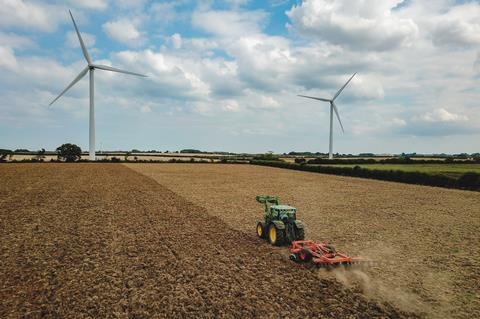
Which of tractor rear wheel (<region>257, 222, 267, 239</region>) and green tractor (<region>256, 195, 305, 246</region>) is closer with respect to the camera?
green tractor (<region>256, 195, 305, 246</region>)

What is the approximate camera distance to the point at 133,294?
8406 mm

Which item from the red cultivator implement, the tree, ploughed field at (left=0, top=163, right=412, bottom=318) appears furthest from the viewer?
the tree

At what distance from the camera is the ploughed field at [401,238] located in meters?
8.80

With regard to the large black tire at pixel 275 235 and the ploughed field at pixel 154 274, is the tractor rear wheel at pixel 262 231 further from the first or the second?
the ploughed field at pixel 154 274

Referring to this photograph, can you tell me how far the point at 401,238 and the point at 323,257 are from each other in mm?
6301

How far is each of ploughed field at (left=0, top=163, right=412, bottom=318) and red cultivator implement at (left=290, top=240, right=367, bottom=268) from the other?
40cm

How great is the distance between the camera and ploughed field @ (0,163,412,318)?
7727 mm

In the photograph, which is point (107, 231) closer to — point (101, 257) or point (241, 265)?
point (101, 257)

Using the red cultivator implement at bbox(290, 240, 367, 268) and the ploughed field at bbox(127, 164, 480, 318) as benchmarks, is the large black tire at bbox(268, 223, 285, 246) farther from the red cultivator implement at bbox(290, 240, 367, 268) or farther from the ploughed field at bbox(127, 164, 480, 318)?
the red cultivator implement at bbox(290, 240, 367, 268)

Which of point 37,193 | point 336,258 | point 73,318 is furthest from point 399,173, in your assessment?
point 73,318

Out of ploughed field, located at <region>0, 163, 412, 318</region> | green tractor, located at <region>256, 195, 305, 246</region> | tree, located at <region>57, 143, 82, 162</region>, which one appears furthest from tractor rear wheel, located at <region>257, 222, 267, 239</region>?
tree, located at <region>57, 143, 82, 162</region>

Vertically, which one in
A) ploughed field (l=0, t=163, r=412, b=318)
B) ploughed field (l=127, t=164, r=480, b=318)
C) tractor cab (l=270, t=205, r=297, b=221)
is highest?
tractor cab (l=270, t=205, r=297, b=221)

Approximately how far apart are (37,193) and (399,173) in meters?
42.4

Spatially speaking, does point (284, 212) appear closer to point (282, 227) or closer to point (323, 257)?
point (282, 227)
